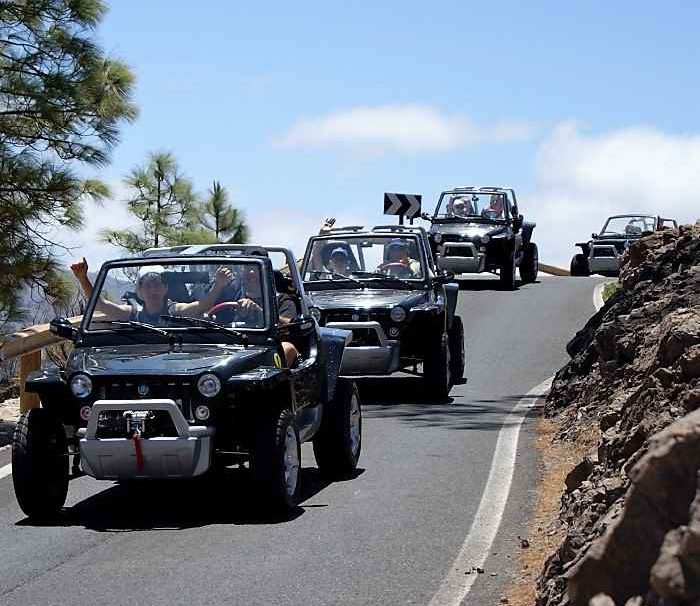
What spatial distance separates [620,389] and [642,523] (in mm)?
7604

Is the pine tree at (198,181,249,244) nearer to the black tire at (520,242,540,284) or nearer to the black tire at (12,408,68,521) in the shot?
→ the black tire at (520,242,540,284)

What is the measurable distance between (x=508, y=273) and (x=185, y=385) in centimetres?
2293

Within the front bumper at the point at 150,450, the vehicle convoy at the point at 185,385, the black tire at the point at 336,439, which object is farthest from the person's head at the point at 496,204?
the front bumper at the point at 150,450

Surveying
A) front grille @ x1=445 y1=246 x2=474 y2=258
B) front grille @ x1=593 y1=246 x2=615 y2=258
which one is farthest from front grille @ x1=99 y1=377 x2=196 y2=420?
front grille @ x1=593 y1=246 x2=615 y2=258

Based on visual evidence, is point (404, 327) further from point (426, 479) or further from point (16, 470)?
point (16, 470)

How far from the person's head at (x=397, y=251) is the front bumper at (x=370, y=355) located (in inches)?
58.0

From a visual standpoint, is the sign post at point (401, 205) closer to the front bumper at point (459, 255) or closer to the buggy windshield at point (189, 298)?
the front bumper at point (459, 255)

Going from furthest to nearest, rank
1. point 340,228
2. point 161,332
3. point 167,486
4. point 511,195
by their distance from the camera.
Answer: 1. point 511,195
2. point 340,228
3. point 167,486
4. point 161,332

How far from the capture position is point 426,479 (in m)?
10.6

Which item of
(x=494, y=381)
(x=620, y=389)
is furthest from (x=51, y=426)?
(x=494, y=381)

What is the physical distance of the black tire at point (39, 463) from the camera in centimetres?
904

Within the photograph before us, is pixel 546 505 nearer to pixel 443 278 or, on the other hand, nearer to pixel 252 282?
pixel 252 282

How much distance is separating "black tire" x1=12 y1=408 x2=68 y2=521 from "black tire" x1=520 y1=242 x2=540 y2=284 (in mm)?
25300

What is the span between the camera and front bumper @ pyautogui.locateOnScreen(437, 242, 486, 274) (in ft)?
96.4
